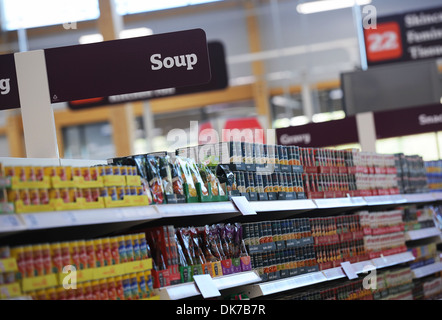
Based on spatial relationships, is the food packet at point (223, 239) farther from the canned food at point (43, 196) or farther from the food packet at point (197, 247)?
the canned food at point (43, 196)

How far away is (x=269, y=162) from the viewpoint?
4441mm

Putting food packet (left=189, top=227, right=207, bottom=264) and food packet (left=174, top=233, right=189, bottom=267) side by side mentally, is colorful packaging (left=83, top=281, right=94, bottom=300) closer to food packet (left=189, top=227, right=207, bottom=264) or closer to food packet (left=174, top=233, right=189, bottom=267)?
food packet (left=174, top=233, right=189, bottom=267)

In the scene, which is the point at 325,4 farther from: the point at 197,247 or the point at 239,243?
the point at 197,247

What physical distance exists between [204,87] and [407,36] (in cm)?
211

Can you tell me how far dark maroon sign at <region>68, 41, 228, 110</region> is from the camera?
23.5 feet

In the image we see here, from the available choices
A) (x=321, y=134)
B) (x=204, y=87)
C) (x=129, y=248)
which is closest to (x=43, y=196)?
(x=129, y=248)

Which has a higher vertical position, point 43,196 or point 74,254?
point 43,196

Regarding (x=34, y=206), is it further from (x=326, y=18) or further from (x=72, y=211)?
(x=326, y=18)

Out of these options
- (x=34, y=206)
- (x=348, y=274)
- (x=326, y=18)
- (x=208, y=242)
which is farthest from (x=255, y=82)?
(x=34, y=206)

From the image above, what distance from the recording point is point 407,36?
768cm

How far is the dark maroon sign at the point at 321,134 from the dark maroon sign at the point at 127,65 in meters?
3.59

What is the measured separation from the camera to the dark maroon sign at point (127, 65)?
13.1 ft

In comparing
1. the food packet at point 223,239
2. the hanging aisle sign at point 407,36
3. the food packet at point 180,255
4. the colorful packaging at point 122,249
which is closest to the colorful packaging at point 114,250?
the colorful packaging at point 122,249

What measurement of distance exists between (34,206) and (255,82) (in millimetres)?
16418
